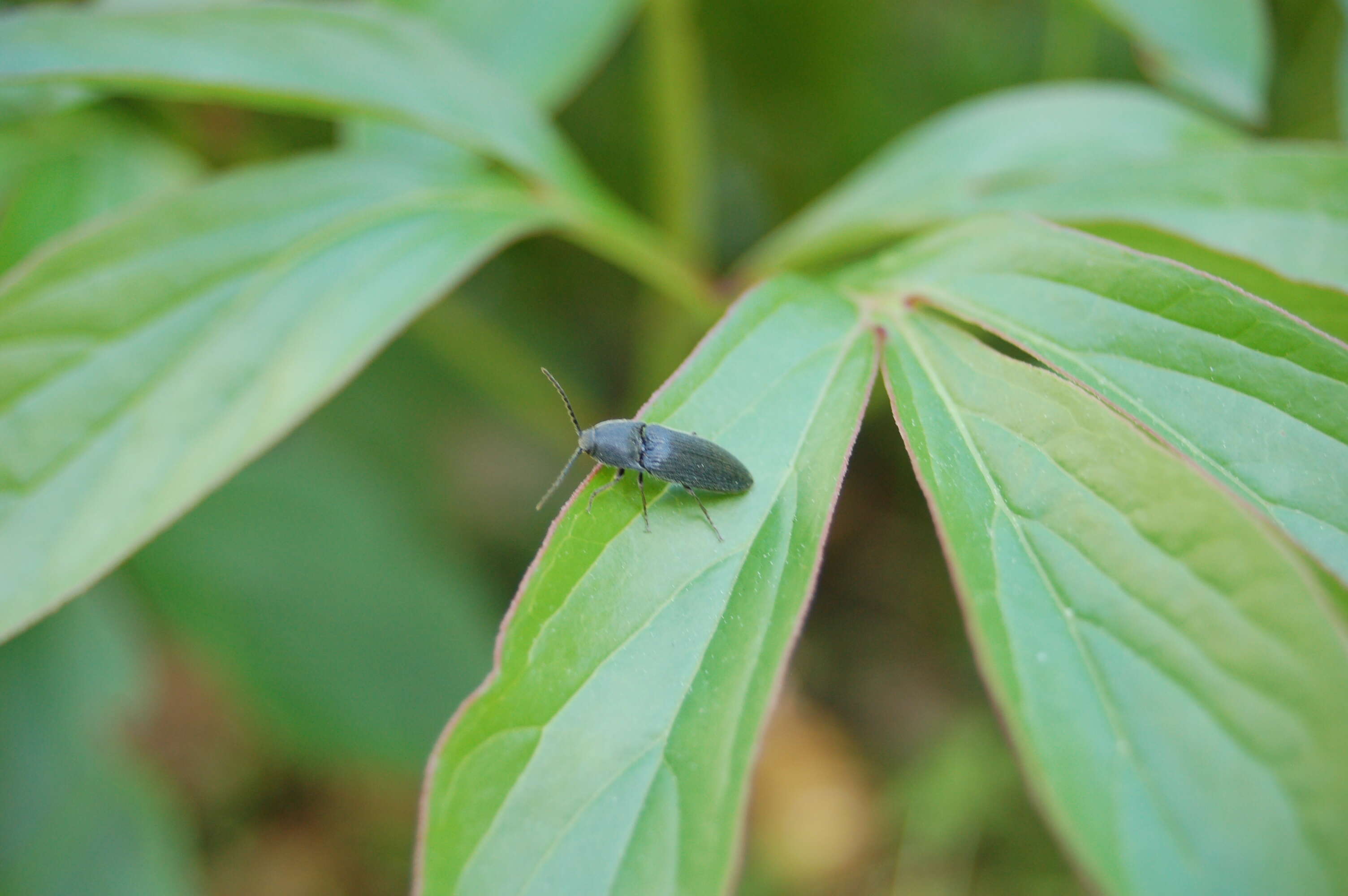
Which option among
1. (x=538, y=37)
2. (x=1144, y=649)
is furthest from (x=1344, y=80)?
(x=538, y=37)

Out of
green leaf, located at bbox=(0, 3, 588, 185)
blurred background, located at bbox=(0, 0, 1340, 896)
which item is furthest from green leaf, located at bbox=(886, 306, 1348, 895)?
blurred background, located at bbox=(0, 0, 1340, 896)

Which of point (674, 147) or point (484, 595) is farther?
point (484, 595)

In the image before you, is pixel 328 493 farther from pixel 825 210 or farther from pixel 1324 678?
pixel 1324 678

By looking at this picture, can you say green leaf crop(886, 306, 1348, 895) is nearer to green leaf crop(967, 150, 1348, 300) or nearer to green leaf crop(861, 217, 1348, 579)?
green leaf crop(861, 217, 1348, 579)

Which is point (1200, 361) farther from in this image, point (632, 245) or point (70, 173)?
point (70, 173)

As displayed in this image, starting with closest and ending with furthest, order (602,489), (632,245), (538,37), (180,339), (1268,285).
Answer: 1. (602,489)
2. (1268,285)
3. (180,339)
4. (632,245)
5. (538,37)

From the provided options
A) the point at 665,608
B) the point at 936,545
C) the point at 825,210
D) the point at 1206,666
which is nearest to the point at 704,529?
the point at 665,608

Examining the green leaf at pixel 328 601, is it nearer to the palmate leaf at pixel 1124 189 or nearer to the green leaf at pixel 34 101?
the green leaf at pixel 34 101
